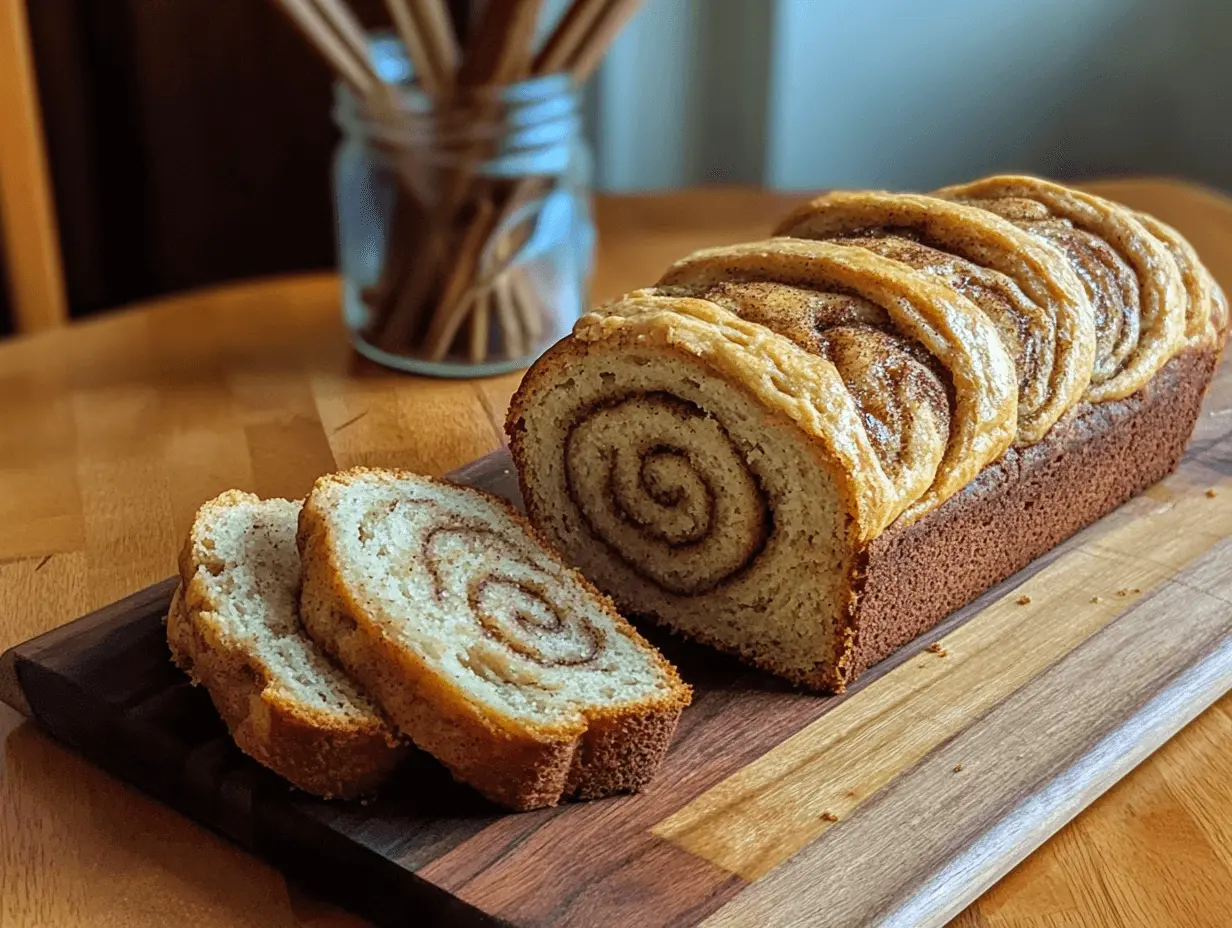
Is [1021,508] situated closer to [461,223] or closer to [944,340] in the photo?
[944,340]

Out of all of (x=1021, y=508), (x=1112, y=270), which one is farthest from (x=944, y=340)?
(x=1112, y=270)

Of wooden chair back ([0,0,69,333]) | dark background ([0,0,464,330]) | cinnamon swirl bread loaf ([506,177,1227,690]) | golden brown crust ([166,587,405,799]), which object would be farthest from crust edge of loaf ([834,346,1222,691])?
dark background ([0,0,464,330])

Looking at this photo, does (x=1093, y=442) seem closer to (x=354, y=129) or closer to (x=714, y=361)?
(x=714, y=361)

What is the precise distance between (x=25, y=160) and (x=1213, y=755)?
293 cm

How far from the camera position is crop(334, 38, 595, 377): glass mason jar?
2963 millimetres

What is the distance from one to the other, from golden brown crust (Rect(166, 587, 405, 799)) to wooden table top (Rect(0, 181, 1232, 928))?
12 cm

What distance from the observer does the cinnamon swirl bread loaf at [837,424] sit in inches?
76.4

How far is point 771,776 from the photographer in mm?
1859

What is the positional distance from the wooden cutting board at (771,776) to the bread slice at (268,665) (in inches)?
1.7

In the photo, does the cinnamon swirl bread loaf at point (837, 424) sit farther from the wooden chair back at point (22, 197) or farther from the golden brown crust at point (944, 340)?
the wooden chair back at point (22, 197)

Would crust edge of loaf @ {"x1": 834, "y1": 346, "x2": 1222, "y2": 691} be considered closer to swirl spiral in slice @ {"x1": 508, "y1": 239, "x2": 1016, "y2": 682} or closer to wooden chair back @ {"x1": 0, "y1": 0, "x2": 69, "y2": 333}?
swirl spiral in slice @ {"x1": 508, "y1": 239, "x2": 1016, "y2": 682}

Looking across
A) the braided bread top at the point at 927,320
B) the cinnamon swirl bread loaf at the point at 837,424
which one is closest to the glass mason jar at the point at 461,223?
Answer: the braided bread top at the point at 927,320

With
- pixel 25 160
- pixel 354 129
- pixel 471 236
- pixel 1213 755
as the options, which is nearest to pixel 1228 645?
pixel 1213 755

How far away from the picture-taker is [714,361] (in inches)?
75.7
